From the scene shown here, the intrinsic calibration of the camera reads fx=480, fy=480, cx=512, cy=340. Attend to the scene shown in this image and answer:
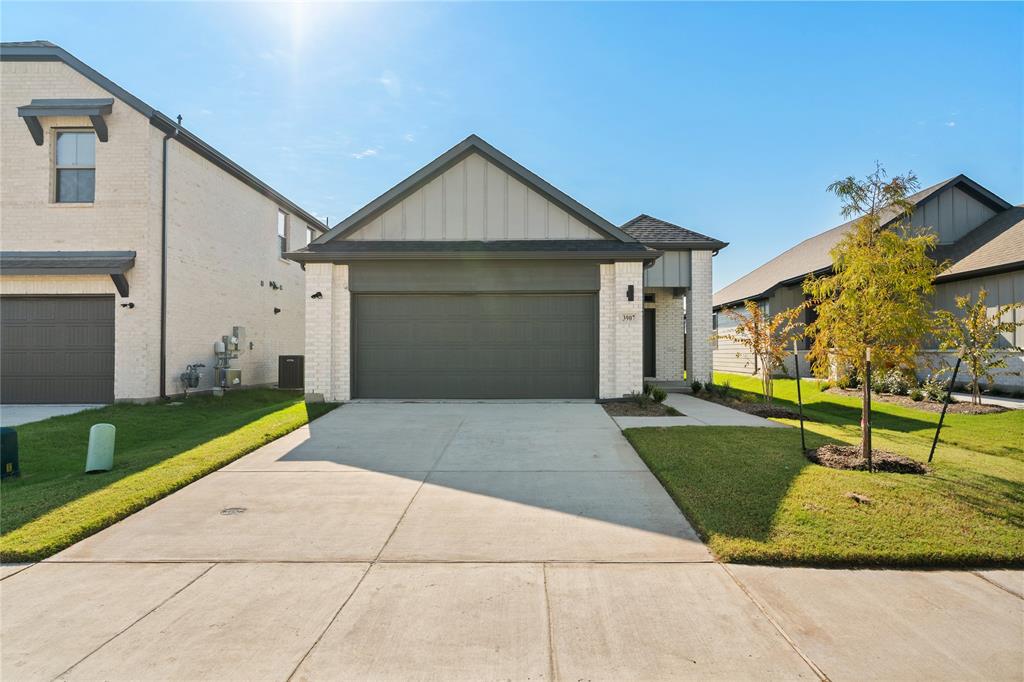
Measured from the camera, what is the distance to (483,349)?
38.3 feet

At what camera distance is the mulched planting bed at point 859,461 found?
5684mm

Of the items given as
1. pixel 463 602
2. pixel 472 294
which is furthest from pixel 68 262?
pixel 463 602

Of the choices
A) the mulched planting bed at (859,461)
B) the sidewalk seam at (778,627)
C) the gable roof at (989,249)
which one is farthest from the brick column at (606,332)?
the gable roof at (989,249)

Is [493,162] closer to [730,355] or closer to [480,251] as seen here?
[480,251]

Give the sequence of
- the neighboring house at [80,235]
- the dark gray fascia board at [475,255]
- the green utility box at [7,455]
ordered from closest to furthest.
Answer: the green utility box at [7,455] → the dark gray fascia board at [475,255] → the neighboring house at [80,235]

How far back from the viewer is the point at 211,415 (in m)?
11.0

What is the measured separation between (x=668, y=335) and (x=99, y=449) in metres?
14.5

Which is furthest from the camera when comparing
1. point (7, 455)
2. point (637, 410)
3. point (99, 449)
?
point (637, 410)

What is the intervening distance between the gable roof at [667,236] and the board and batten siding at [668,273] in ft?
1.26

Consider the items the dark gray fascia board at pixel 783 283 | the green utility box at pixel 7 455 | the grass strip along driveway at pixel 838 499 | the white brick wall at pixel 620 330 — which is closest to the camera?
the grass strip along driveway at pixel 838 499

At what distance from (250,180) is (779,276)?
827 inches

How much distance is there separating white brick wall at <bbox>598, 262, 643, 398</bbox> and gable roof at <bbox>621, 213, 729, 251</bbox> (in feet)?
14.1

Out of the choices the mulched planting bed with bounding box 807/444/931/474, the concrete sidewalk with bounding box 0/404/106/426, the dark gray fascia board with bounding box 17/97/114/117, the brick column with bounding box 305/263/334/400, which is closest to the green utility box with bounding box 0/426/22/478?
the concrete sidewalk with bounding box 0/404/106/426

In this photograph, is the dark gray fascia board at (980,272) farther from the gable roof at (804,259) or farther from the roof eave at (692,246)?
the roof eave at (692,246)
